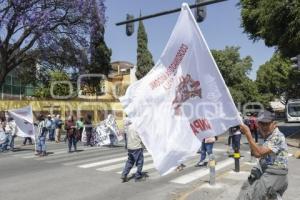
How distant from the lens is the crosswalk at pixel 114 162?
1208cm

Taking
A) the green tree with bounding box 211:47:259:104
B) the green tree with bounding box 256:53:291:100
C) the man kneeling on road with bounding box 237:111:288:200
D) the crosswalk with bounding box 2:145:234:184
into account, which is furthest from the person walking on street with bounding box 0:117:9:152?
the green tree with bounding box 256:53:291:100

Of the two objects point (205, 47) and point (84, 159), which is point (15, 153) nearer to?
point (84, 159)

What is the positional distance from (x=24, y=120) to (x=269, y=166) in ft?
51.3

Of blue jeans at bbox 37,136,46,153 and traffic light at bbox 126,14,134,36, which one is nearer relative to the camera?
blue jeans at bbox 37,136,46,153

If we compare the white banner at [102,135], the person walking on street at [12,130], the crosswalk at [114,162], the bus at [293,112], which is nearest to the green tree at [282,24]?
the crosswalk at [114,162]

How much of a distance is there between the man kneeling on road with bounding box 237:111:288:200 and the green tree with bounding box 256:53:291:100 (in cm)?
6792

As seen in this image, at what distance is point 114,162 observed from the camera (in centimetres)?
1505

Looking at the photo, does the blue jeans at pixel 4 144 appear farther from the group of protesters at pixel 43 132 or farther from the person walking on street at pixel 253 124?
the person walking on street at pixel 253 124

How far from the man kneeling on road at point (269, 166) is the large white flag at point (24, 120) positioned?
49.9ft

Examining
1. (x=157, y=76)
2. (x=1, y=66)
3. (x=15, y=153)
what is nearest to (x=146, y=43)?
(x=1, y=66)

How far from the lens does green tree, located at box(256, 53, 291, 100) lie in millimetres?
73894

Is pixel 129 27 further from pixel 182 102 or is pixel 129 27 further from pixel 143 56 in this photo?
pixel 143 56

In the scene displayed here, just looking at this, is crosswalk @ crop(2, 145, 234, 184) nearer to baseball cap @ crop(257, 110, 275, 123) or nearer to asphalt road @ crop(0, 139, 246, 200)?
asphalt road @ crop(0, 139, 246, 200)

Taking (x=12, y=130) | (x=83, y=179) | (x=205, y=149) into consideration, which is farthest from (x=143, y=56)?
(x=83, y=179)
